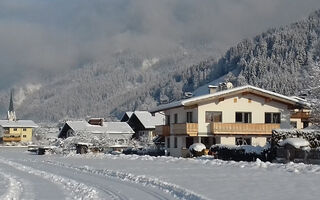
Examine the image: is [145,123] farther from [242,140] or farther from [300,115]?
[242,140]

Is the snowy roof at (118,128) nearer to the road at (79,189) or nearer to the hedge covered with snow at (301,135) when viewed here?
the hedge covered with snow at (301,135)

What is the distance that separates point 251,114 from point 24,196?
37571 millimetres

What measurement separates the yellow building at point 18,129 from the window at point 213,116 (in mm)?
88519

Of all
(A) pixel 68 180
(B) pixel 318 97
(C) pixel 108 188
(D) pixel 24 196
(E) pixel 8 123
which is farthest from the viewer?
(E) pixel 8 123

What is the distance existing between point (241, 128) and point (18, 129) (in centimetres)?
9787

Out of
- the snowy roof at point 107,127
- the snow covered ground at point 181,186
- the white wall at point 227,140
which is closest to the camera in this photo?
the snow covered ground at point 181,186

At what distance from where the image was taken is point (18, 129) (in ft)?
459

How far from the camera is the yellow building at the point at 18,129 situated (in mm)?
135000

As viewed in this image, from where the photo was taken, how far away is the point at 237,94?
5347 centimetres

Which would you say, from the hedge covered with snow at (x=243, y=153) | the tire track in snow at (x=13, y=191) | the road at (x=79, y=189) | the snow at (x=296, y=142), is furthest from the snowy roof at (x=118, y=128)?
the tire track in snow at (x=13, y=191)

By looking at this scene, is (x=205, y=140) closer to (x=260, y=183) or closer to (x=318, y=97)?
(x=318, y=97)

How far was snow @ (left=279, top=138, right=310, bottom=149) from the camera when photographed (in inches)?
1379

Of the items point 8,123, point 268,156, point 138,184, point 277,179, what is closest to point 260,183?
point 277,179

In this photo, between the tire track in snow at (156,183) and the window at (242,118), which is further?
the window at (242,118)
